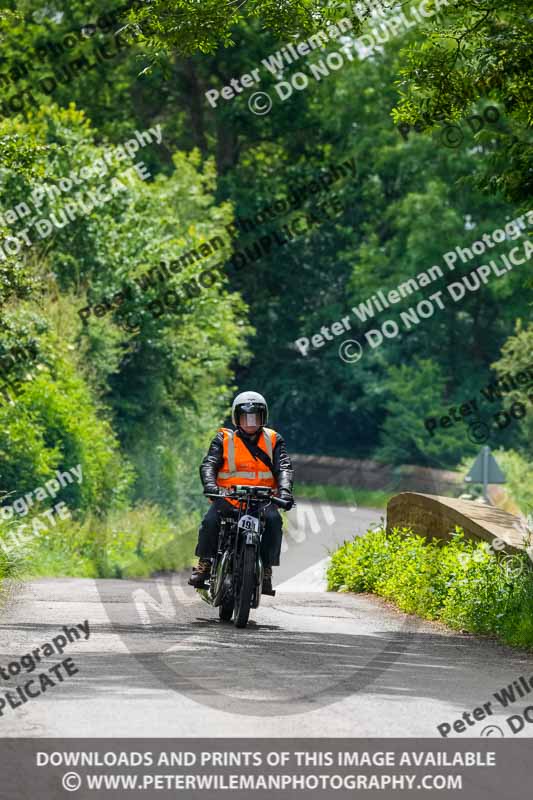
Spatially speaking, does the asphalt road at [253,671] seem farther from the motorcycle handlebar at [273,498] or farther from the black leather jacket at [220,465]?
the black leather jacket at [220,465]

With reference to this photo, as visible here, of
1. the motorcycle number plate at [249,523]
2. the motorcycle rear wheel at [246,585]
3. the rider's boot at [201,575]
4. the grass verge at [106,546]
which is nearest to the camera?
the motorcycle rear wheel at [246,585]

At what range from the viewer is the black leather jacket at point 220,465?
12758 millimetres

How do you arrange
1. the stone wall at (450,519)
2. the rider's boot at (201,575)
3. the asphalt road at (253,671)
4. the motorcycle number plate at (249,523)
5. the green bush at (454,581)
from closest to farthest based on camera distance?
the asphalt road at (253,671), the motorcycle number plate at (249,523), the rider's boot at (201,575), the green bush at (454,581), the stone wall at (450,519)

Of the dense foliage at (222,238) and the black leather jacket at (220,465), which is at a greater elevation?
the dense foliage at (222,238)

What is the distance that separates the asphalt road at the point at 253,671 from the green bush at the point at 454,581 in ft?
0.85

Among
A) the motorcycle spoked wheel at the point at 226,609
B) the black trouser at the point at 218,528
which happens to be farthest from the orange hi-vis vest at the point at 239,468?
the motorcycle spoked wheel at the point at 226,609

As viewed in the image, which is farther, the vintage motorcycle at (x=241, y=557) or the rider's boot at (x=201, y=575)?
the rider's boot at (x=201, y=575)

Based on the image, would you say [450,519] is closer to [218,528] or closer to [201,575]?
[201,575]

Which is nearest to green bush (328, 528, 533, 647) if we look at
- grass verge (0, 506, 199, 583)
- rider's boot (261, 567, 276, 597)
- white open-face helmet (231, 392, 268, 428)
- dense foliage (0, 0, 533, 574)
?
rider's boot (261, 567, 276, 597)

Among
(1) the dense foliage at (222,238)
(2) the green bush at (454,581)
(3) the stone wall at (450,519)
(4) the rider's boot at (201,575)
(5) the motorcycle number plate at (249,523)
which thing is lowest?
(2) the green bush at (454,581)

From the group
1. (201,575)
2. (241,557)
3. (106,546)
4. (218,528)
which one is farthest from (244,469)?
(106,546)

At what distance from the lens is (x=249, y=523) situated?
12477 millimetres

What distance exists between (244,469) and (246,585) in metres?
1.16
